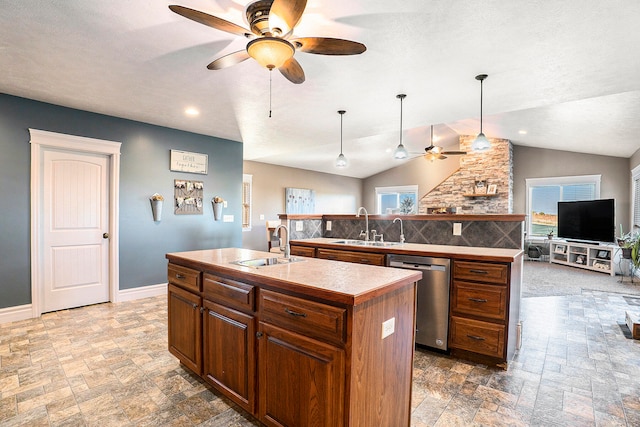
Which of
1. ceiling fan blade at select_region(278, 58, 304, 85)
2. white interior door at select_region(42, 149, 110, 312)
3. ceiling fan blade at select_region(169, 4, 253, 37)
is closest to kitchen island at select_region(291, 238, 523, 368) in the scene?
ceiling fan blade at select_region(278, 58, 304, 85)

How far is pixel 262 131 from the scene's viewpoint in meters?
4.98

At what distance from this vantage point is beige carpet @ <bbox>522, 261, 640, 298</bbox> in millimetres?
4992

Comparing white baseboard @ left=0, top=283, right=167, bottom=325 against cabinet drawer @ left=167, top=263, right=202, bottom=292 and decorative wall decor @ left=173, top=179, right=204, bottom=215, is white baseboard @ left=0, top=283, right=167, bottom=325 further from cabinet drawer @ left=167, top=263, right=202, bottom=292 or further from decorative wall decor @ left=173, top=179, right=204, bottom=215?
cabinet drawer @ left=167, top=263, right=202, bottom=292

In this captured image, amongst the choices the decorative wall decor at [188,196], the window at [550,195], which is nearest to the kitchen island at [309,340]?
the decorative wall decor at [188,196]

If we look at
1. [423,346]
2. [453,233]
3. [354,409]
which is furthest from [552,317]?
[354,409]

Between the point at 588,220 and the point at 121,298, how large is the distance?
8968 mm

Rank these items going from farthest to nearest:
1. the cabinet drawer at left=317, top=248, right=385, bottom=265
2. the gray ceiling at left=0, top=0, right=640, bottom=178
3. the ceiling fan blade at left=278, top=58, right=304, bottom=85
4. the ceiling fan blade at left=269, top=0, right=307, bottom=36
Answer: the cabinet drawer at left=317, top=248, right=385, bottom=265, the ceiling fan blade at left=278, top=58, right=304, bottom=85, the gray ceiling at left=0, top=0, right=640, bottom=178, the ceiling fan blade at left=269, top=0, right=307, bottom=36

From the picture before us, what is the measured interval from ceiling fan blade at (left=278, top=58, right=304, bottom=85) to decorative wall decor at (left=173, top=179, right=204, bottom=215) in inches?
123

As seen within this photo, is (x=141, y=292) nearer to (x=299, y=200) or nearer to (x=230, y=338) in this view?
(x=230, y=338)

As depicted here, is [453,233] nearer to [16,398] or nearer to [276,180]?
[16,398]

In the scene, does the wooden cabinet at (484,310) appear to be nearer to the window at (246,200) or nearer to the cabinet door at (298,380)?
the cabinet door at (298,380)

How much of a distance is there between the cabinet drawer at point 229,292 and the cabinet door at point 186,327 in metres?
0.18

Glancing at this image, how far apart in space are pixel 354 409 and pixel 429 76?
2790 mm

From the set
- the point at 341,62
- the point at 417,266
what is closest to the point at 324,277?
the point at 417,266
